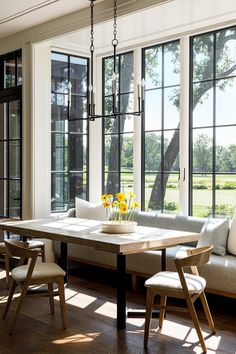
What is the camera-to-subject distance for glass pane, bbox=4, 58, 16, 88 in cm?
661

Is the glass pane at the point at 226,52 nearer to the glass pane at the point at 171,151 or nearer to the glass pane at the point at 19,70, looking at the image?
the glass pane at the point at 171,151

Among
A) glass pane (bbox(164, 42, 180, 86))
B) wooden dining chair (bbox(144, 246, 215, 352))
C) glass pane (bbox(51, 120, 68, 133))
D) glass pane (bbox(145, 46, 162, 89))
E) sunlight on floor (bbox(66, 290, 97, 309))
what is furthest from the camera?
glass pane (bbox(51, 120, 68, 133))

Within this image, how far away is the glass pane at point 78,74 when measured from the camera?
6.61m

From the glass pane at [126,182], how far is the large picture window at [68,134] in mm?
550

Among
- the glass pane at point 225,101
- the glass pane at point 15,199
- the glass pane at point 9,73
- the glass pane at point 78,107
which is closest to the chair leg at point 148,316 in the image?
the glass pane at point 225,101

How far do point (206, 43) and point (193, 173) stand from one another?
1483mm

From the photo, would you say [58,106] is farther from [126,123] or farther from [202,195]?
[202,195]

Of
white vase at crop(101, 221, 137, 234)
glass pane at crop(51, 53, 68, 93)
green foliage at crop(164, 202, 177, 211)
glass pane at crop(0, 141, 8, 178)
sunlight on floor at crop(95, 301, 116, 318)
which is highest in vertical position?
glass pane at crop(51, 53, 68, 93)

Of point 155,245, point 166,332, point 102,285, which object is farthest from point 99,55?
point 166,332

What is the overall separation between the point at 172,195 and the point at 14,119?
236 centimetres

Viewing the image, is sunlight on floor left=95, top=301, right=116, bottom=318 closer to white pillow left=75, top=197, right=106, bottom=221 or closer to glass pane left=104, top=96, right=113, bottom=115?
white pillow left=75, top=197, right=106, bottom=221

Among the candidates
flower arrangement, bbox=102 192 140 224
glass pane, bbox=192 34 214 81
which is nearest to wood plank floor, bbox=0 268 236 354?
flower arrangement, bbox=102 192 140 224

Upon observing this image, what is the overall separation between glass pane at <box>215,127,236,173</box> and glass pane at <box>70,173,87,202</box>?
2046mm

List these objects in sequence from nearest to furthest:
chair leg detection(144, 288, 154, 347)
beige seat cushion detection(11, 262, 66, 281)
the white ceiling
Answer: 1. chair leg detection(144, 288, 154, 347)
2. beige seat cushion detection(11, 262, 66, 281)
3. the white ceiling
